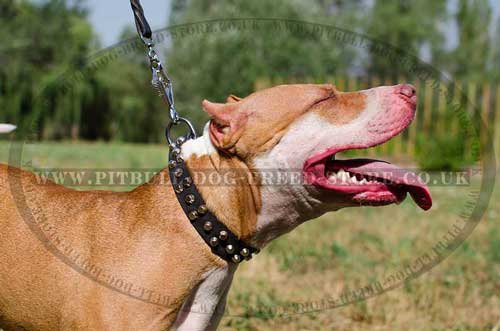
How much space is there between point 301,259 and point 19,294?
310 centimetres

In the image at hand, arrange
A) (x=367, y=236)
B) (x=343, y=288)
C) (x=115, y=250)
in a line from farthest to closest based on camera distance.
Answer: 1. (x=367, y=236)
2. (x=343, y=288)
3. (x=115, y=250)

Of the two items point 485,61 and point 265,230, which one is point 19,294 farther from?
point 485,61

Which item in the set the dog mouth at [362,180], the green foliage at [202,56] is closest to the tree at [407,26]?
the green foliage at [202,56]

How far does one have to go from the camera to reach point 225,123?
2.66 m

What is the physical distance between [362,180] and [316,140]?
271mm

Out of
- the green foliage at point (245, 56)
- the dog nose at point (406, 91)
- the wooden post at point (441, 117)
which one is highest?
the green foliage at point (245, 56)

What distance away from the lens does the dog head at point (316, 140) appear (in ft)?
8.68

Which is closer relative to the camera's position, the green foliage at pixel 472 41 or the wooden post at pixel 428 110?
the wooden post at pixel 428 110

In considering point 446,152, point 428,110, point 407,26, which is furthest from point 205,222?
point 407,26

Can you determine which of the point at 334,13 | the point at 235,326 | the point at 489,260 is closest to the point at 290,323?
the point at 235,326

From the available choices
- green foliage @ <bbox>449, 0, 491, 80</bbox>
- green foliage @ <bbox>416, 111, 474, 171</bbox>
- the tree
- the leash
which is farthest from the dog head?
green foliage @ <bbox>449, 0, 491, 80</bbox>

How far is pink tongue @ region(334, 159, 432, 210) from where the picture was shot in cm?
268

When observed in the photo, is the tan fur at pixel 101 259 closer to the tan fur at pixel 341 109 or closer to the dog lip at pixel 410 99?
the tan fur at pixel 341 109

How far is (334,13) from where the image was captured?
25.8 meters
